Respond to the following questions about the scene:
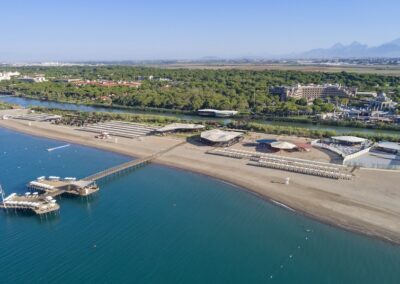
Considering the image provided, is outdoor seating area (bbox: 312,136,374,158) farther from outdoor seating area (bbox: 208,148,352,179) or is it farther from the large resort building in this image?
the large resort building

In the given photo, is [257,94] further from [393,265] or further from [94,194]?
[393,265]

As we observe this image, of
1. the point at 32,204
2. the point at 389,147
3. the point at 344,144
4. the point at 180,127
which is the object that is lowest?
the point at 32,204

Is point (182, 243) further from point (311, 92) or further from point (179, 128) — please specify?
point (311, 92)

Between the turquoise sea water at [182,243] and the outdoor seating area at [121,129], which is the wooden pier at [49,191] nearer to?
the turquoise sea water at [182,243]

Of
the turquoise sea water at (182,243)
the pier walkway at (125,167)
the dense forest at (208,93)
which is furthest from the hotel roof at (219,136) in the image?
the dense forest at (208,93)

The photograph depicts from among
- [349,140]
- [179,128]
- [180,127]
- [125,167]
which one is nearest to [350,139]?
[349,140]

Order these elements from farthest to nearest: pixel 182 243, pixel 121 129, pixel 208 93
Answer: pixel 208 93
pixel 121 129
pixel 182 243
